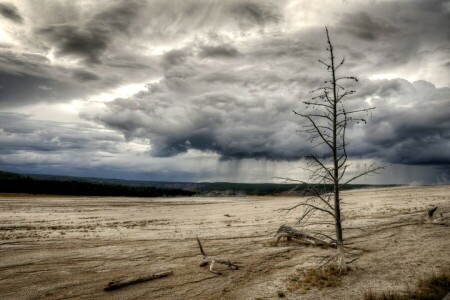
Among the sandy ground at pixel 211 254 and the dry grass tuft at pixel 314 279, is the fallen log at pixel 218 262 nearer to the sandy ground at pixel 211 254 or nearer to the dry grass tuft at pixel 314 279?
the sandy ground at pixel 211 254

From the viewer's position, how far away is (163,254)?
18.3 metres

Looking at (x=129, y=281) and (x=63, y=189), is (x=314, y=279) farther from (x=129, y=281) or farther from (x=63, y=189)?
(x=63, y=189)

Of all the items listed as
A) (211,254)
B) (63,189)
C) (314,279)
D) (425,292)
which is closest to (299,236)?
(211,254)

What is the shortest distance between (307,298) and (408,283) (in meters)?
3.92

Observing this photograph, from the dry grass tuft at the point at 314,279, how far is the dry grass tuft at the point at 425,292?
1.64 m

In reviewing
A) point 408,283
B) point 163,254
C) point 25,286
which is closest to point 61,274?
point 25,286

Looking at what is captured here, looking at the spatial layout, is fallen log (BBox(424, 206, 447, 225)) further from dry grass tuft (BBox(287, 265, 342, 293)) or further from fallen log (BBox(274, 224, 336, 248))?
dry grass tuft (BBox(287, 265, 342, 293))

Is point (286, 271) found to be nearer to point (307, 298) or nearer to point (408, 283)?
point (307, 298)

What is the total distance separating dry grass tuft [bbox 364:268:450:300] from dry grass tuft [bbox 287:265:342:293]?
1643 mm

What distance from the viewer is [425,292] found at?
1023cm

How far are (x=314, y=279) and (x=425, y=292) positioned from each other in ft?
12.4

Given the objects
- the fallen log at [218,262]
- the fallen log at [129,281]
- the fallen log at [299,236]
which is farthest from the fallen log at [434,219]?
the fallen log at [129,281]

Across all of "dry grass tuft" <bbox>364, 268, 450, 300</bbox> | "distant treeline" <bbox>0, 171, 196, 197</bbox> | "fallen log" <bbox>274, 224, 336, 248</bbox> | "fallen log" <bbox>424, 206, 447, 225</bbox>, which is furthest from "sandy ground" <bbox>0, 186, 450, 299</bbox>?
"distant treeline" <bbox>0, 171, 196, 197</bbox>

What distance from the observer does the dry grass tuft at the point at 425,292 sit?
9.97 metres
